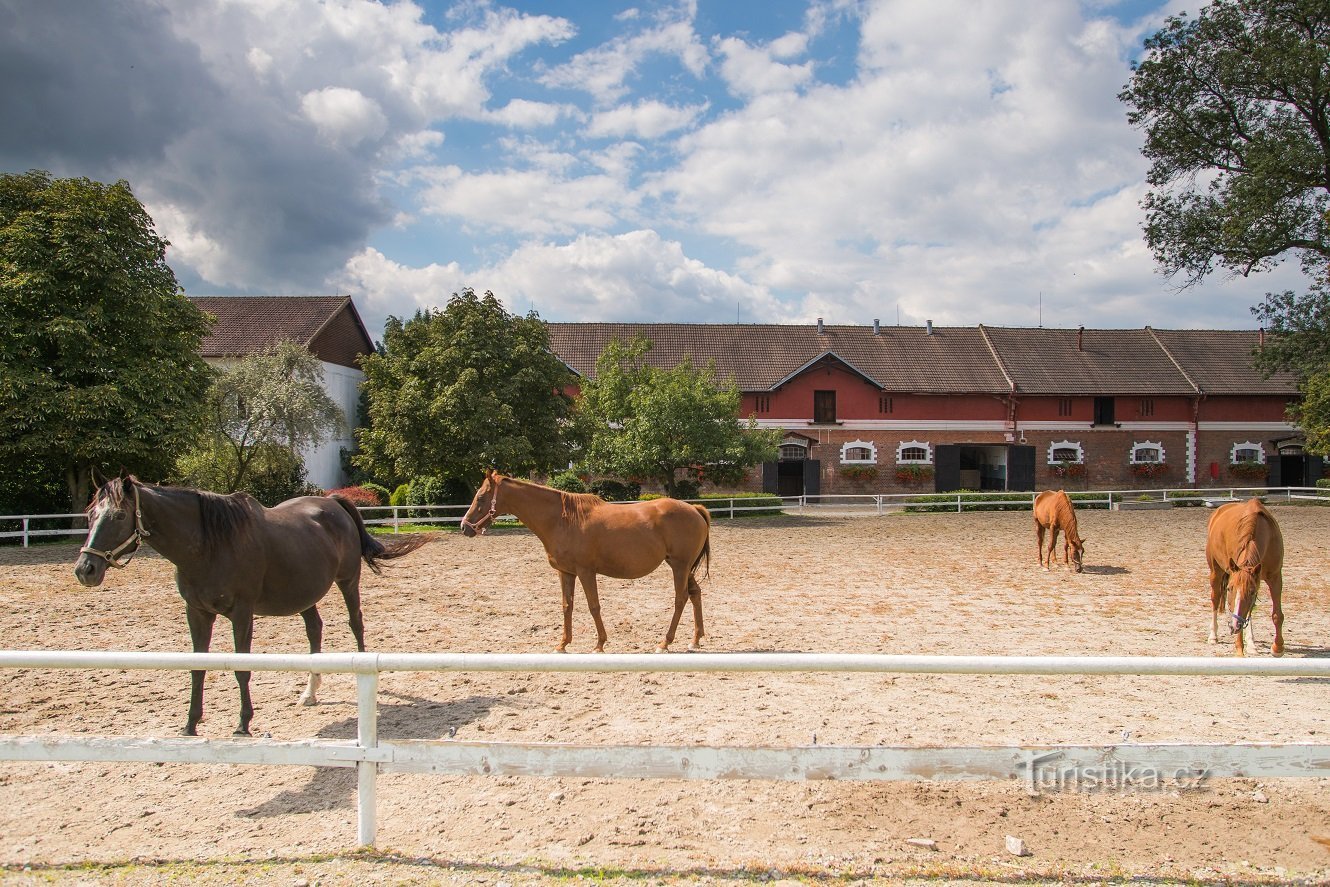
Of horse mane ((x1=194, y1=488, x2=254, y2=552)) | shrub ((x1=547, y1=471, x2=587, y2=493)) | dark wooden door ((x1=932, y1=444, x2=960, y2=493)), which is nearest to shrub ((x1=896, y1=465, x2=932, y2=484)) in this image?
dark wooden door ((x1=932, y1=444, x2=960, y2=493))

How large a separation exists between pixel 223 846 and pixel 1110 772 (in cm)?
433

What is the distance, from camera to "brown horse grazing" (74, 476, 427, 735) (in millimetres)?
5160

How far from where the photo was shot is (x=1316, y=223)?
979 inches

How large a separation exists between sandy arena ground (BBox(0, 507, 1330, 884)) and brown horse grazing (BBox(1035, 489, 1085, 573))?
2064 mm

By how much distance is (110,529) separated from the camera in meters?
5.11

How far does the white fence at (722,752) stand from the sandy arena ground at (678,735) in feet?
1.36

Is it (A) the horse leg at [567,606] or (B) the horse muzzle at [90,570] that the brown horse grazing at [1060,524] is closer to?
(A) the horse leg at [567,606]

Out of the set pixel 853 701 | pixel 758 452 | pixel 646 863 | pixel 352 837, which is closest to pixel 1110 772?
pixel 646 863

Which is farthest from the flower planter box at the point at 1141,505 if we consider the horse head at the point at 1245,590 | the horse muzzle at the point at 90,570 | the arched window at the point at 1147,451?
the horse muzzle at the point at 90,570

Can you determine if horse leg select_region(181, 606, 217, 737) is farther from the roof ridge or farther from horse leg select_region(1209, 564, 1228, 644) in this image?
the roof ridge

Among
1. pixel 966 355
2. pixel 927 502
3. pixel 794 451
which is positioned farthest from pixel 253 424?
pixel 966 355

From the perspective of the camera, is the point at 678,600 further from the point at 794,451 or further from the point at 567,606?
the point at 794,451

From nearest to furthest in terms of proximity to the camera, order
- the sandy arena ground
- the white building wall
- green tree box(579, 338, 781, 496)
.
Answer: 1. the sandy arena ground
2. green tree box(579, 338, 781, 496)
3. the white building wall

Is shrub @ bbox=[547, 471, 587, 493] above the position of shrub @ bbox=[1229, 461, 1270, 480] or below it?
below
